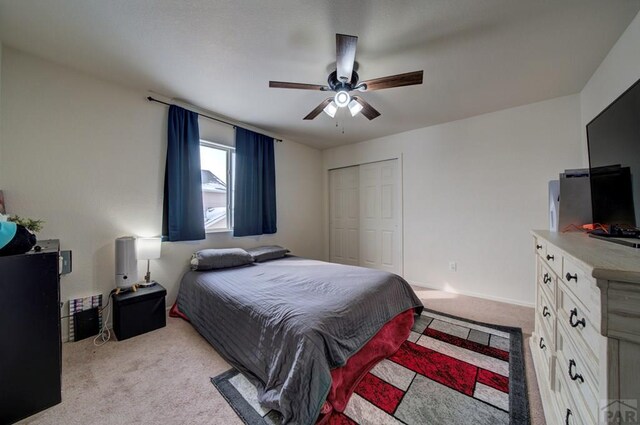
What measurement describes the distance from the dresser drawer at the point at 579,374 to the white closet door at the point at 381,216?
2770 millimetres

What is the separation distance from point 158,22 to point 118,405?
2492 mm

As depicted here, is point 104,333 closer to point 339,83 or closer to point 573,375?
point 339,83

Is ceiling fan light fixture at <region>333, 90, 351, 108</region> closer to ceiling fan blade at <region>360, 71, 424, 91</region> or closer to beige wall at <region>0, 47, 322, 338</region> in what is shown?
ceiling fan blade at <region>360, 71, 424, 91</region>

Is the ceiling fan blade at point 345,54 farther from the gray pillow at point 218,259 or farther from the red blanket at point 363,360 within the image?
the gray pillow at point 218,259

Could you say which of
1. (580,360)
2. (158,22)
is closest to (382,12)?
(158,22)

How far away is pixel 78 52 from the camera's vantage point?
1.92 meters

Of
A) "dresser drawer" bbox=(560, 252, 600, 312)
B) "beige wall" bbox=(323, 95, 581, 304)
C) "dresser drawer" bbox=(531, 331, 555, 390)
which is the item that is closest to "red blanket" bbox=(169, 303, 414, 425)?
"dresser drawer" bbox=(531, 331, 555, 390)

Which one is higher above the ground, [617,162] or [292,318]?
[617,162]

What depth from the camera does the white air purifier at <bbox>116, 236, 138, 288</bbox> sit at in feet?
7.42

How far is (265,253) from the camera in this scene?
3.24m

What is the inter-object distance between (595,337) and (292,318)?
4.44 ft

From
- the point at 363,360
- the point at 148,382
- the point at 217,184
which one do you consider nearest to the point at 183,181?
the point at 217,184

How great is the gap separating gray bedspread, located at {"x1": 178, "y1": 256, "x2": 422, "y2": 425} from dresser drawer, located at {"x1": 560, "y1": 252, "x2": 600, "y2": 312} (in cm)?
118

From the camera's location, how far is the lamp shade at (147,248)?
2.36 m
